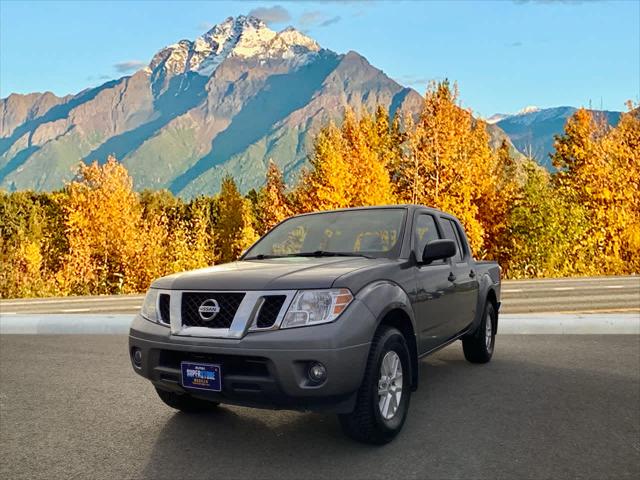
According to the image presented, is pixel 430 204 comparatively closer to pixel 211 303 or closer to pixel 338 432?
pixel 338 432

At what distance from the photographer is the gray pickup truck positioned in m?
3.71

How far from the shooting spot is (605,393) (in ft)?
18.7

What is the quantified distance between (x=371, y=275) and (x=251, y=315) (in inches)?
37.0

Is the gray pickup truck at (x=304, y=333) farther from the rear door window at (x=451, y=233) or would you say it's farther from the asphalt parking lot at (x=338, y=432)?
the rear door window at (x=451, y=233)

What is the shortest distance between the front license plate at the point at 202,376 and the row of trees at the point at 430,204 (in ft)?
73.7

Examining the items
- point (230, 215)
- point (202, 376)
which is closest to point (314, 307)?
point (202, 376)

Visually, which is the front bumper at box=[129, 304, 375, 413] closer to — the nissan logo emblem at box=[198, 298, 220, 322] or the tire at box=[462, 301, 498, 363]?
the nissan logo emblem at box=[198, 298, 220, 322]

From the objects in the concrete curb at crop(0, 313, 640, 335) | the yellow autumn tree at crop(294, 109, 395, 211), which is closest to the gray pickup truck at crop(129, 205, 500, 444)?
the concrete curb at crop(0, 313, 640, 335)

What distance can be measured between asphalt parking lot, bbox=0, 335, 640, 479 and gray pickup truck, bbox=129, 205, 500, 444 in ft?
1.12

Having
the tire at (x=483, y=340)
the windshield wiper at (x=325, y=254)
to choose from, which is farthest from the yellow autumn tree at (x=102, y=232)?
the windshield wiper at (x=325, y=254)

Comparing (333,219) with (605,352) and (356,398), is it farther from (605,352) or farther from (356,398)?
(605,352)

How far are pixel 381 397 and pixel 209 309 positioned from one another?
1.37 m

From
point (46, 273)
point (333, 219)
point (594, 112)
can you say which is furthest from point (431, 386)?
point (594, 112)

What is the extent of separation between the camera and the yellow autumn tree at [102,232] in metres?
29.5
